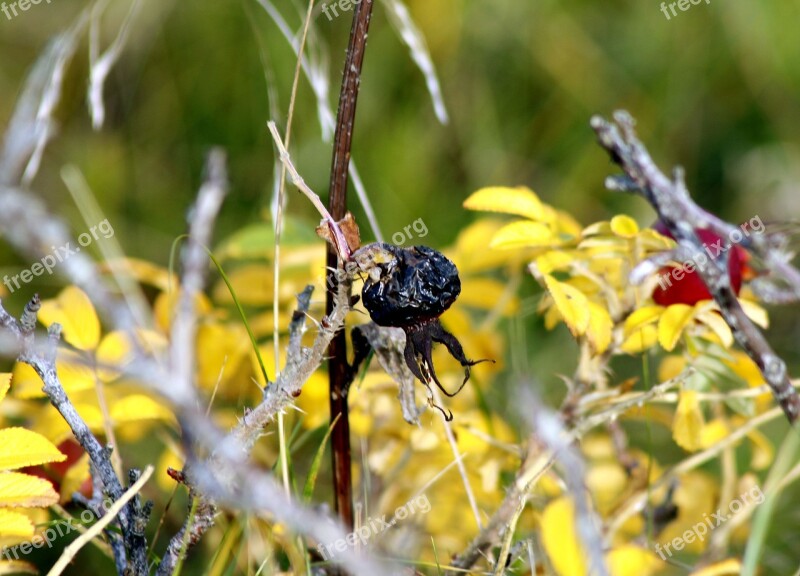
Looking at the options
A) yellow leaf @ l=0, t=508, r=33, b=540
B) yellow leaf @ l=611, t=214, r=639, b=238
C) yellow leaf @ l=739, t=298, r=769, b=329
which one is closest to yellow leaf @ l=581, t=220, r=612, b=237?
yellow leaf @ l=611, t=214, r=639, b=238

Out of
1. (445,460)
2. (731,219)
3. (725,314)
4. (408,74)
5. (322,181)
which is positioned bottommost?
(731,219)

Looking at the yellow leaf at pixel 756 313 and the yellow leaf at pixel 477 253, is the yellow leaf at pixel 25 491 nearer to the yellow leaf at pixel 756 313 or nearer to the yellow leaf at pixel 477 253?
the yellow leaf at pixel 477 253

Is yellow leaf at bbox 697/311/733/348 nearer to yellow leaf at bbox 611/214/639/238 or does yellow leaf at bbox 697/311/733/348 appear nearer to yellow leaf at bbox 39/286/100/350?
yellow leaf at bbox 611/214/639/238

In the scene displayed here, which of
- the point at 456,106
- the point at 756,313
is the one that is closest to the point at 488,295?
the point at 756,313

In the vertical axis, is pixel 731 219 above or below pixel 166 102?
below

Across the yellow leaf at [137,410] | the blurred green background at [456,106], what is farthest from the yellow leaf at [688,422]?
the blurred green background at [456,106]

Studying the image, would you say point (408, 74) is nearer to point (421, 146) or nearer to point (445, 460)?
point (421, 146)

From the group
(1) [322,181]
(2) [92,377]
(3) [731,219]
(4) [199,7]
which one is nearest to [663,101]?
(3) [731,219]
